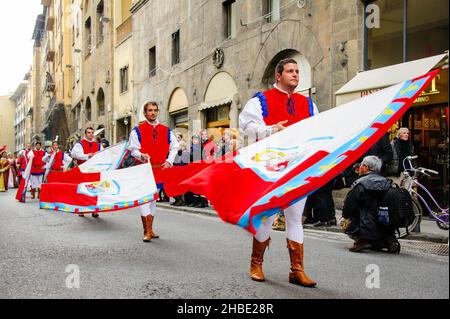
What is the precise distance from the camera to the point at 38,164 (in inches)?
701

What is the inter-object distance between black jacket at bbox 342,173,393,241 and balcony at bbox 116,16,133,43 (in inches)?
984

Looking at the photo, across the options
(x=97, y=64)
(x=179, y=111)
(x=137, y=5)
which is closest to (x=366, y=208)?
(x=179, y=111)

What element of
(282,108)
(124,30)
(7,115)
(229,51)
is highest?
(7,115)

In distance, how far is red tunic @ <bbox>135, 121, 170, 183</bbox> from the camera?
7508 mm

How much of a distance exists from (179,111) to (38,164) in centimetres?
736

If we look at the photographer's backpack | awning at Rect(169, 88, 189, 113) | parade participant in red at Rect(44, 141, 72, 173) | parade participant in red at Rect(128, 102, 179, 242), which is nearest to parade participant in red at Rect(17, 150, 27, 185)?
parade participant in red at Rect(44, 141, 72, 173)

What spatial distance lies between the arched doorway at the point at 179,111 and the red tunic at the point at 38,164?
20.7 feet

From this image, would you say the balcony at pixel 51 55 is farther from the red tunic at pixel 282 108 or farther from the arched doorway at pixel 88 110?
the red tunic at pixel 282 108

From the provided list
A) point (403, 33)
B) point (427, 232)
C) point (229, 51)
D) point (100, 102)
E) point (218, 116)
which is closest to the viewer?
point (427, 232)

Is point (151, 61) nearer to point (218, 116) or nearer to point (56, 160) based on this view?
point (218, 116)

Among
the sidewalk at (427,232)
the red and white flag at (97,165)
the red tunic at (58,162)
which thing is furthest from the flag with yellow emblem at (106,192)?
the red tunic at (58,162)

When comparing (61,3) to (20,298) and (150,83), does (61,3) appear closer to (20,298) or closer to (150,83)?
(150,83)
